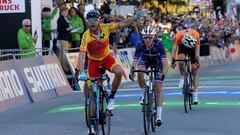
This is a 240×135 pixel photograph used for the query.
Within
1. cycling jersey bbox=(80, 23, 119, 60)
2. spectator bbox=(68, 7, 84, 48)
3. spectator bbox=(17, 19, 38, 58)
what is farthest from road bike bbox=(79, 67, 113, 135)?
spectator bbox=(68, 7, 84, 48)

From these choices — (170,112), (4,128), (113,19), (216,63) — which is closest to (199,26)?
(216,63)

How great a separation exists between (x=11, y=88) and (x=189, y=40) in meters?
4.45

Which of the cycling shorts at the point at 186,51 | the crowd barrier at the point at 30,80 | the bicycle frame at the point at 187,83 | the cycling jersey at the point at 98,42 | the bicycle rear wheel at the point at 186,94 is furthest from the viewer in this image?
the crowd barrier at the point at 30,80

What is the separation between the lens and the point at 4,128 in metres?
13.0

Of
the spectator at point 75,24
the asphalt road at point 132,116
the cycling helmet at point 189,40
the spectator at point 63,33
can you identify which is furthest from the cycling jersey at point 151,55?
the spectator at point 75,24

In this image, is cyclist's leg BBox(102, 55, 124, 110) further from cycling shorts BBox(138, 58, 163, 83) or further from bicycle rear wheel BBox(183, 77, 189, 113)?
bicycle rear wheel BBox(183, 77, 189, 113)

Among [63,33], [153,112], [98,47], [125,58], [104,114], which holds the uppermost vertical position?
[98,47]

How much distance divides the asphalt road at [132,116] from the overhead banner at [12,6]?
138 inches

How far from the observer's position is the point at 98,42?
Result: 37.6 feet

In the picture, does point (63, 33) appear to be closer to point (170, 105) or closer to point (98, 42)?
point (170, 105)

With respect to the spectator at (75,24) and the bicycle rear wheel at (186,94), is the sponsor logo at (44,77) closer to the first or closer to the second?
the spectator at (75,24)

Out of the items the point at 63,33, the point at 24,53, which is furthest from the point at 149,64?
the point at 63,33

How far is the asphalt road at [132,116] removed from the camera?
12.2 meters

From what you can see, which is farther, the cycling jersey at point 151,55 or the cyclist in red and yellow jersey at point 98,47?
the cycling jersey at point 151,55
